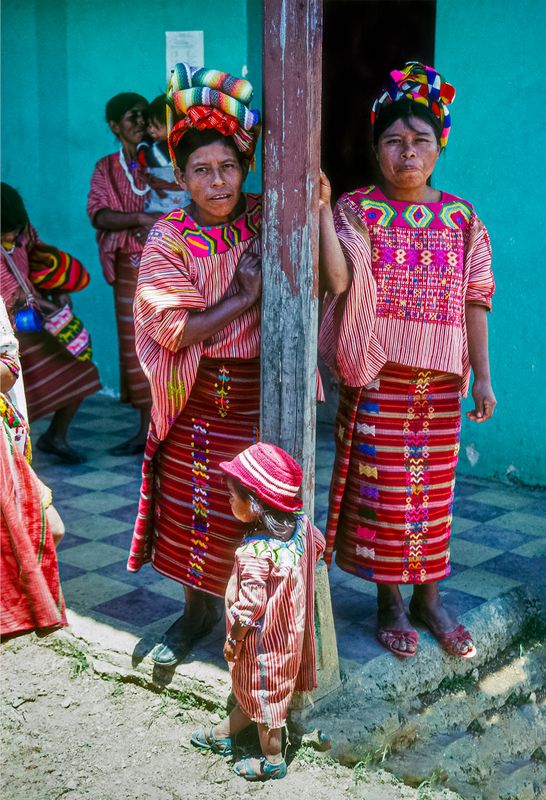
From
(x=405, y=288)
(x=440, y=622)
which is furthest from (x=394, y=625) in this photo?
(x=405, y=288)

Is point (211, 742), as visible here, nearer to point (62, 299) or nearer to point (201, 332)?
point (201, 332)

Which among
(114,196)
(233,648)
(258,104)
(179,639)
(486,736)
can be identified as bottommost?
(486,736)

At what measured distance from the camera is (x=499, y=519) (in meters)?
5.36

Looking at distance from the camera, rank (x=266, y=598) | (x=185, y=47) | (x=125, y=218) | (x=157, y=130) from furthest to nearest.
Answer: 1. (x=185, y=47)
2. (x=125, y=218)
3. (x=157, y=130)
4. (x=266, y=598)

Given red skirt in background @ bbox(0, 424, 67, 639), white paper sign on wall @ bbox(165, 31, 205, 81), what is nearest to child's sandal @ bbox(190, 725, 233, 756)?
red skirt in background @ bbox(0, 424, 67, 639)

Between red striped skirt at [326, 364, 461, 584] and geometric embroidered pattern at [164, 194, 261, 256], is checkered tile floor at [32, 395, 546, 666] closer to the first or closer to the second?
red striped skirt at [326, 364, 461, 584]

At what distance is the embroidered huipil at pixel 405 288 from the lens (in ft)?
11.7

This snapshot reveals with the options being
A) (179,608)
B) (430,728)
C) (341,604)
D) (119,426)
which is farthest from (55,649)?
(119,426)

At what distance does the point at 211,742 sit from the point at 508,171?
12.3 ft

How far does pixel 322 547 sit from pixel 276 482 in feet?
1.42

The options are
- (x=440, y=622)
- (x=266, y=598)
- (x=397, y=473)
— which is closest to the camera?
(x=266, y=598)

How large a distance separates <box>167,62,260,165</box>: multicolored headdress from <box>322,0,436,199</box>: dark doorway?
3.19 meters

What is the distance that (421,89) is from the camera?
3559mm

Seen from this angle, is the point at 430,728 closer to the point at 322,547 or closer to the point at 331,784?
the point at 331,784
